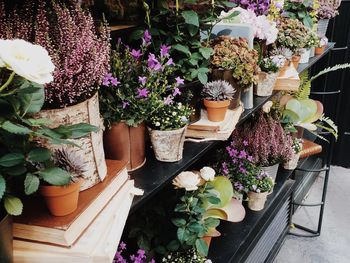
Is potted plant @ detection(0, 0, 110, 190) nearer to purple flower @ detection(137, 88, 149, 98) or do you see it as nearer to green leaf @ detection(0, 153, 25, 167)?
green leaf @ detection(0, 153, 25, 167)

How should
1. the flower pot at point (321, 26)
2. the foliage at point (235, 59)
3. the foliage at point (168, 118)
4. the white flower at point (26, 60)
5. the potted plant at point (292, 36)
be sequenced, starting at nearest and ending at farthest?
the white flower at point (26, 60), the foliage at point (168, 118), the foliage at point (235, 59), the potted plant at point (292, 36), the flower pot at point (321, 26)

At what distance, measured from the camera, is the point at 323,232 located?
322cm

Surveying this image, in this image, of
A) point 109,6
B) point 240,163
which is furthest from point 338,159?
point 109,6

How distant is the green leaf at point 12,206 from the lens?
0.65m

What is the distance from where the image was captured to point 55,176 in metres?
0.69

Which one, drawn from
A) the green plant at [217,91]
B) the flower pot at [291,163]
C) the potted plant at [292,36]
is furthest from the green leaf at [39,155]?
the flower pot at [291,163]

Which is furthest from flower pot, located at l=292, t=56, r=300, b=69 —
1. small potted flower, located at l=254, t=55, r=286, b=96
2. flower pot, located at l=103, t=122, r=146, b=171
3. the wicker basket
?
the wicker basket

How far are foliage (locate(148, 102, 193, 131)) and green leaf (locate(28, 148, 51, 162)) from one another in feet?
1.65

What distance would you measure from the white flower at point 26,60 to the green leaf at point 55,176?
0.18 metres

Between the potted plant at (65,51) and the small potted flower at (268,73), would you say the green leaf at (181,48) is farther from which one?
the small potted flower at (268,73)

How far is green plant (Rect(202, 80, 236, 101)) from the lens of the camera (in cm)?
144

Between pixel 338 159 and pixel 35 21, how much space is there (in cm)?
414

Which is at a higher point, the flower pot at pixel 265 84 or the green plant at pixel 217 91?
the green plant at pixel 217 91

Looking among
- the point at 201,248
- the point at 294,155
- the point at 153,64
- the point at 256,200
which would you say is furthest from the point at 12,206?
the point at 294,155
